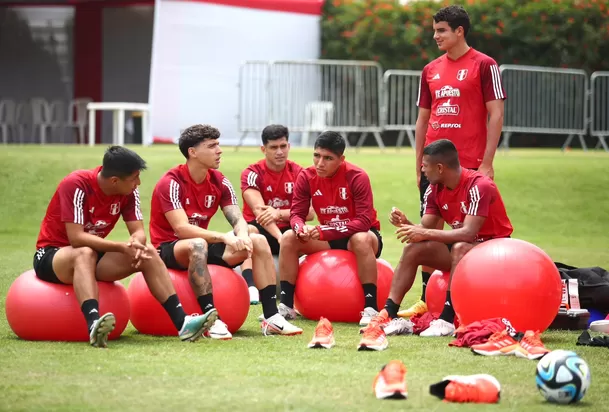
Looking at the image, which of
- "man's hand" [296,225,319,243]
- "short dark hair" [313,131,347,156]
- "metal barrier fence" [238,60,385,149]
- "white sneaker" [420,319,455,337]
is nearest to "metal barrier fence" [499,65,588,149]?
"metal barrier fence" [238,60,385,149]

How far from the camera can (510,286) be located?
26.4 feet

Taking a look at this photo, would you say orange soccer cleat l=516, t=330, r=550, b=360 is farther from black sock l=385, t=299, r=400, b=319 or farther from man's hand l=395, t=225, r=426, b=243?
black sock l=385, t=299, r=400, b=319

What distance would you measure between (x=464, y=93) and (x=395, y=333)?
7.76ft

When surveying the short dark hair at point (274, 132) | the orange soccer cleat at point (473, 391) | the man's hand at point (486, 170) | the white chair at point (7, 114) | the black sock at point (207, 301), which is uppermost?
the white chair at point (7, 114)

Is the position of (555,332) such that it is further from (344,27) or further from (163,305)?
(344,27)

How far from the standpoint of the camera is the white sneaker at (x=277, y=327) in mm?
8602

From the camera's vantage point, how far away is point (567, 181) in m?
18.5

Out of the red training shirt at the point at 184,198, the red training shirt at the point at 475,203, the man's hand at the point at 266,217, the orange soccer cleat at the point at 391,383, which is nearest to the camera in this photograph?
the orange soccer cleat at the point at 391,383

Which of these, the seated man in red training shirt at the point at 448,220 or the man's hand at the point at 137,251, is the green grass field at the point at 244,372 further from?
the man's hand at the point at 137,251

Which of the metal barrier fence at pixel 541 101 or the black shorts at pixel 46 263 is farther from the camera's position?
the metal barrier fence at pixel 541 101

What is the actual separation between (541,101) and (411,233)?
1360 centimetres

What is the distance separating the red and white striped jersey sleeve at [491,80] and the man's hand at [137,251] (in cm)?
352

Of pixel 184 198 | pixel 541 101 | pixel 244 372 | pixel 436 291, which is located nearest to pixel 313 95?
pixel 541 101

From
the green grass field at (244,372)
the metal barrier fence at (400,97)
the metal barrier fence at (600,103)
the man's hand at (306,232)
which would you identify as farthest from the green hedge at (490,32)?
the man's hand at (306,232)
